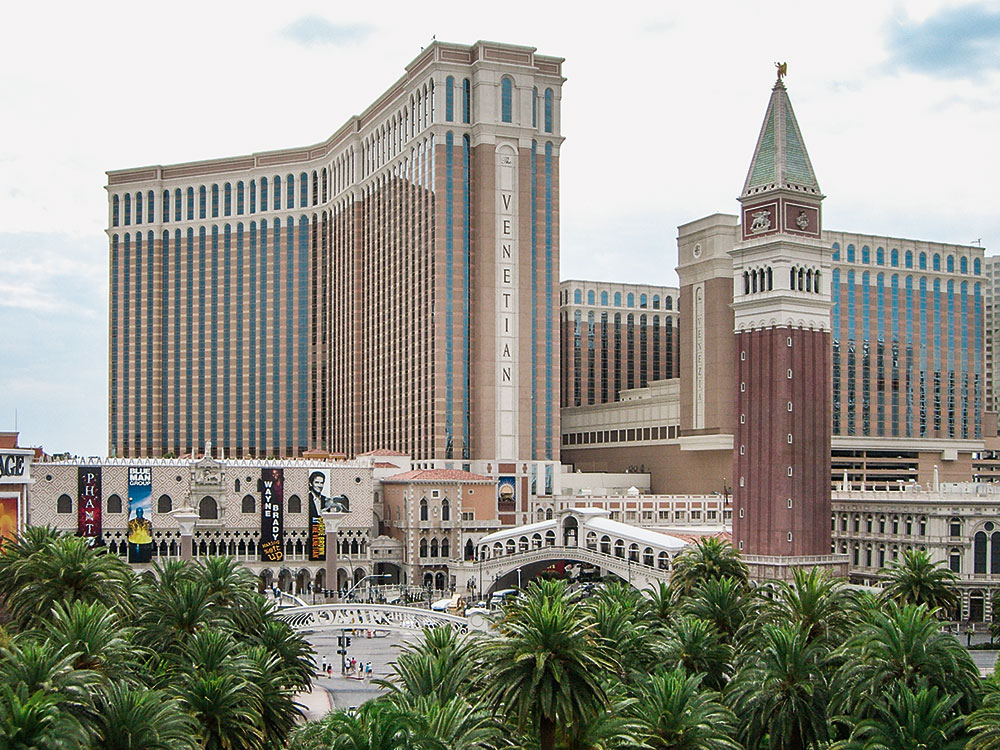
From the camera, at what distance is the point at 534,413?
537 feet

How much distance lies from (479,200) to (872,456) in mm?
68990

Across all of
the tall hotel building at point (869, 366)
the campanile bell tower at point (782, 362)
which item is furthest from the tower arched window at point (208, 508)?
the tall hotel building at point (869, 366)

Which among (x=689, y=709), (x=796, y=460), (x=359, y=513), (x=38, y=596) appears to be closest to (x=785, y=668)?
(x=689, y=709)

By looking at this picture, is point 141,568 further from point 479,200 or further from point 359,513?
point 479,200

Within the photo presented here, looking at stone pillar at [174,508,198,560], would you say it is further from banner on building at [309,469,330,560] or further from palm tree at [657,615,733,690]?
palm tree at [657,615,733,690]

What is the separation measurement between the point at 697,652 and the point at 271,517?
8298cm

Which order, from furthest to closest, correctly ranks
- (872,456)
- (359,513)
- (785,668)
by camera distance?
(872,456) → (359,513) → (785,668)

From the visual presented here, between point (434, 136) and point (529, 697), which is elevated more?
point (434, 136)

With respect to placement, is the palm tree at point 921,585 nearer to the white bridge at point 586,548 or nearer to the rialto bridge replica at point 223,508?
the white bridge at point 586,548

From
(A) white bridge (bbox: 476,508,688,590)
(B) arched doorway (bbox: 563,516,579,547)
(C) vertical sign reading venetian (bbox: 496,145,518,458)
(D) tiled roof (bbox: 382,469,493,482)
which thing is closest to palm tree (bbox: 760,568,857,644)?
(A) white bridge (bbox: 476,508,688,590)

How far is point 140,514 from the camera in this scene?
134m

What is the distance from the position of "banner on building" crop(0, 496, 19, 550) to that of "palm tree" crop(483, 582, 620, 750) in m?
48.2

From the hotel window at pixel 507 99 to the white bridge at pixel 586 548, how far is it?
2148 inches

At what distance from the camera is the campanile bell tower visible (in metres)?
115
